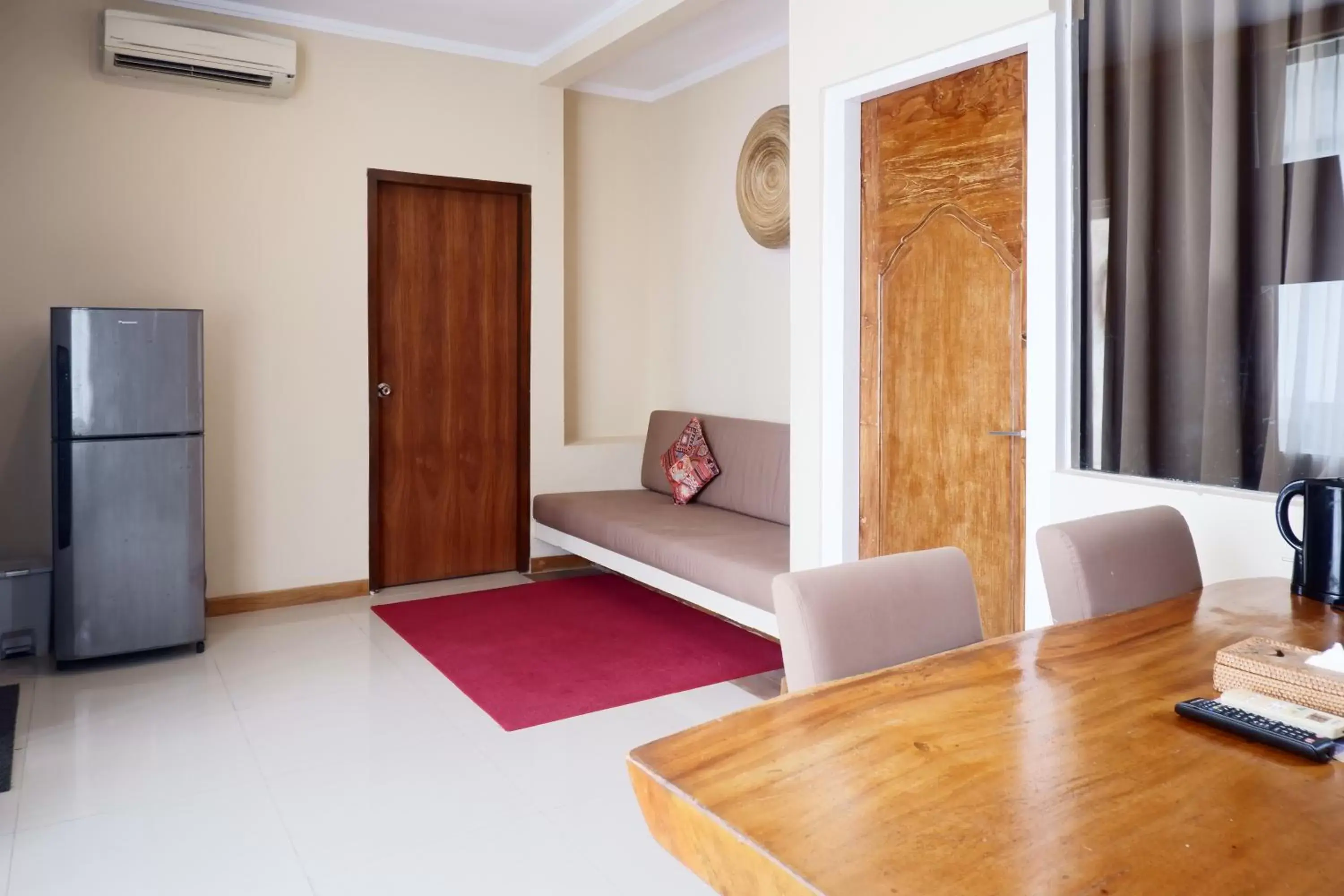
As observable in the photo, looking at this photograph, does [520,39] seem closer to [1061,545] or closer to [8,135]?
[8,135]

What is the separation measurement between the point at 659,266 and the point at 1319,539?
4526 mm

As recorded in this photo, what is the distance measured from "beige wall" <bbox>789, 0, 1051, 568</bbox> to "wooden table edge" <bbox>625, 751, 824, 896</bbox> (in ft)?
8.06

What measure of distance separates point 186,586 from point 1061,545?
136 inches

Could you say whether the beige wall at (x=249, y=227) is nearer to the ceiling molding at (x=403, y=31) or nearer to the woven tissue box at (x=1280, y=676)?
the ceiling molding at (x=403, y=31)

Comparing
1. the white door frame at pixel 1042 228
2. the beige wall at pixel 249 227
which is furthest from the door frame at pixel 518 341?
the white door frame at pixel 1042 228

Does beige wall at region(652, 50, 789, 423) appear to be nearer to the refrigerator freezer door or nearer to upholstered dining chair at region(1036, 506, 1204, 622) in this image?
the refrigerator freezer door

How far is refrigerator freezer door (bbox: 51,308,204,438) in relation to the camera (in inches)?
145

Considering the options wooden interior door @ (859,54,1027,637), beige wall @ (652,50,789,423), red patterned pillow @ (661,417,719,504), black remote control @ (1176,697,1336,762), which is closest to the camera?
black remote control @ (1176,697,1336,762)

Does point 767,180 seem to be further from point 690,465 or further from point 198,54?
point 198,54

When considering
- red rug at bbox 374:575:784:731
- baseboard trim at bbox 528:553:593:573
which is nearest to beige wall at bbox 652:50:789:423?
baseboard trim at bbox 528:553:593:573

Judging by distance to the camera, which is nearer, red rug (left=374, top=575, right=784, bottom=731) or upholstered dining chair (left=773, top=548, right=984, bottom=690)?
upholstered dining chair (left=773, top=548, right=984, bottom=690)

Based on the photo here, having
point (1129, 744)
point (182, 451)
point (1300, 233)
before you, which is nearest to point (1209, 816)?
point (1129, 744)

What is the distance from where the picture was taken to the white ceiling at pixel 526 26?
14.6ft

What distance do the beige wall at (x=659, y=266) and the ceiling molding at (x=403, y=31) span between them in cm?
54
